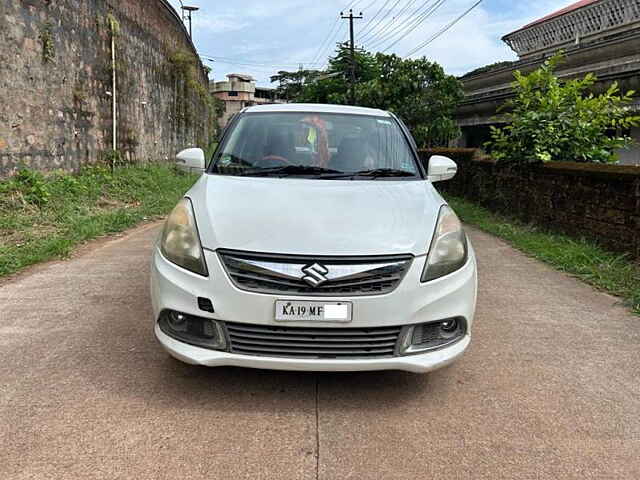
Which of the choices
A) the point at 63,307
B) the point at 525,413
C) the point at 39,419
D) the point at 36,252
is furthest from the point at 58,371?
the point at 36,252

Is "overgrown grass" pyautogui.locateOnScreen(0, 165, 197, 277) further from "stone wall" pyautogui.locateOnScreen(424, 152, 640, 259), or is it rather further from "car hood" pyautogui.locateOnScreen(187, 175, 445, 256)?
"stone wall" pyautogui.locateOnScreen(424, 152, 640, 259)

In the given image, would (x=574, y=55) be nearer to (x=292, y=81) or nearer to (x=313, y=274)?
(x=313, y=274)

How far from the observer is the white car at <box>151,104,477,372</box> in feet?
8.01

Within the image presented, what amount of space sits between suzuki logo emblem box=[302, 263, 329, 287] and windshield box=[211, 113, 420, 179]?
3.48 feet

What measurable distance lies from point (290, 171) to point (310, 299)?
1.25 metres

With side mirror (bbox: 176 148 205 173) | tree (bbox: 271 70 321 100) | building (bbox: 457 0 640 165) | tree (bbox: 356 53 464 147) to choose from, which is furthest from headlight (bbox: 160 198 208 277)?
tree (bbox: 271 70 321 100)

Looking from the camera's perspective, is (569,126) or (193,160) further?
(569,126)

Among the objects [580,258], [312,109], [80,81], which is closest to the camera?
[312,109]

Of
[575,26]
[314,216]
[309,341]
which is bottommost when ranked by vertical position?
[309,341]

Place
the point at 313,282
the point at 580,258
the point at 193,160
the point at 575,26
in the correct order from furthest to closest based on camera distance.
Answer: the point at 575,26
the point at 580,258
the point at 193,160
the point at 313,282

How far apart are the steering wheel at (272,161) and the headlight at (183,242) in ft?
2.41

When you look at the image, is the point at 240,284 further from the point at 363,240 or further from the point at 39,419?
the point at 39,419

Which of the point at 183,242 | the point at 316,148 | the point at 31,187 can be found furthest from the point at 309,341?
the point at 31,187

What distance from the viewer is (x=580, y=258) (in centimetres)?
582
